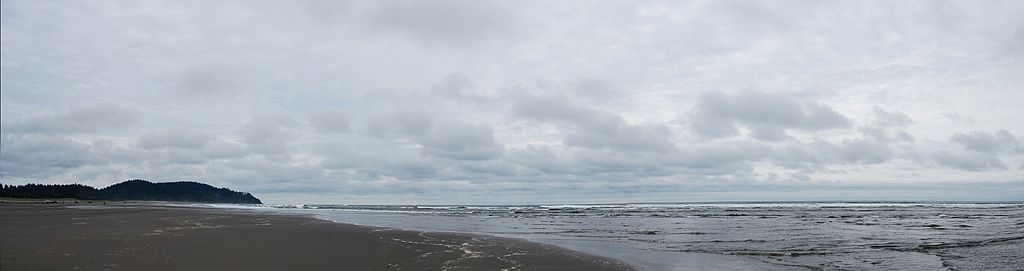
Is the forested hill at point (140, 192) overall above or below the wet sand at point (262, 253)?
above

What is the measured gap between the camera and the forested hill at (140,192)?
105012mm

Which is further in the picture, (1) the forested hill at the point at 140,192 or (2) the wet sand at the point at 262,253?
(1) the forested hill at the point at 140,192

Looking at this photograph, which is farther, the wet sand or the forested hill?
the forested hill

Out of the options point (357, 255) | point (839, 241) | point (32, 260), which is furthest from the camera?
point (839, 241)

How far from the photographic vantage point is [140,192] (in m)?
138

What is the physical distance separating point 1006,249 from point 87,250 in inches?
1131

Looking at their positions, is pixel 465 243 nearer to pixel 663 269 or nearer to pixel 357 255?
pixel 357 255

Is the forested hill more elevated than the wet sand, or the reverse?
the forested hill

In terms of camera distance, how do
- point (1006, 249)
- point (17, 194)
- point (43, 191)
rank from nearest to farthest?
1. point (1006, 249)
2. point (17, 194)
3. point (43, 191)

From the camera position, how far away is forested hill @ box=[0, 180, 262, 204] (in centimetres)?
10501

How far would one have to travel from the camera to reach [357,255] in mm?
16281

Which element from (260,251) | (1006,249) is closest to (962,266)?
(1006,249)

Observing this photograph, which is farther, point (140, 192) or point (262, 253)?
point (140, 192)

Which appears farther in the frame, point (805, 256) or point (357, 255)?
point (805, 256)
